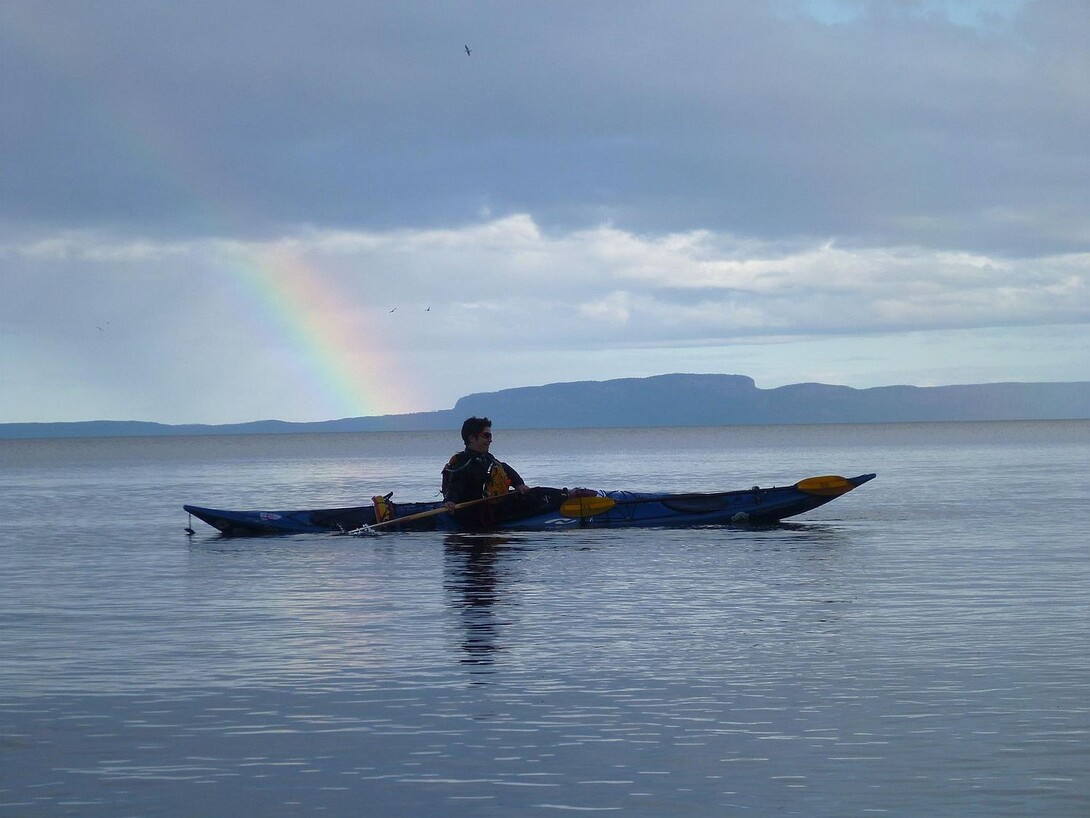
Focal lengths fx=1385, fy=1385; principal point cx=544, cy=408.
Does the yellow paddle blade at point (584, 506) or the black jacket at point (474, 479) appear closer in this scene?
the black jacket at point (474, 479)

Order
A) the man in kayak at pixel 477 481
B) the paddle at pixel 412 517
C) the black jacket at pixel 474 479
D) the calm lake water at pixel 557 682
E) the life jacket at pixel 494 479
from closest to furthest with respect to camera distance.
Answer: the calm lake water at pixel 557 682 → the man in kayak at pixel 477 481 → the black jacket at pixel 474 479 → the paddle at pixel 412 517 → the life jacket at pixel 494 479

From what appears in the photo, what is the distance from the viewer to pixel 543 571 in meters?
23.0

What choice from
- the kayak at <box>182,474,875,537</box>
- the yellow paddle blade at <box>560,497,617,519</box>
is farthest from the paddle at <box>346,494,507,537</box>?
the yellow paddle blade at <box>560,497,617,519</box>

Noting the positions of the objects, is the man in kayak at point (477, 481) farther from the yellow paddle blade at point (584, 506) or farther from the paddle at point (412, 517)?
the yellow paddle blade at point (584, 506)

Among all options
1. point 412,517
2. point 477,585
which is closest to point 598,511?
point 412,517

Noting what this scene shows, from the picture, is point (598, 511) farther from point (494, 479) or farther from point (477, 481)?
point (477, 481)

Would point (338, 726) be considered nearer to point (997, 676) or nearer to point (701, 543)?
point (997, 676)

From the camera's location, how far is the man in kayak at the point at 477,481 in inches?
1110

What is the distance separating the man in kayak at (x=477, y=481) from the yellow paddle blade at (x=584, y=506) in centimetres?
167

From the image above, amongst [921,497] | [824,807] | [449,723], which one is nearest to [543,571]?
[449,723]

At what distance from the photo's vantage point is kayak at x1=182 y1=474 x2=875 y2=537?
1179 inches

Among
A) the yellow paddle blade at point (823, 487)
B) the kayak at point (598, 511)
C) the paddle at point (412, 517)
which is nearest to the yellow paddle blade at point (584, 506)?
the kayak at point (598, 511)

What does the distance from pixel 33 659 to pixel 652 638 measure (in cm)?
662

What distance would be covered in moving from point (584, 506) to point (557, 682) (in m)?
17.4
